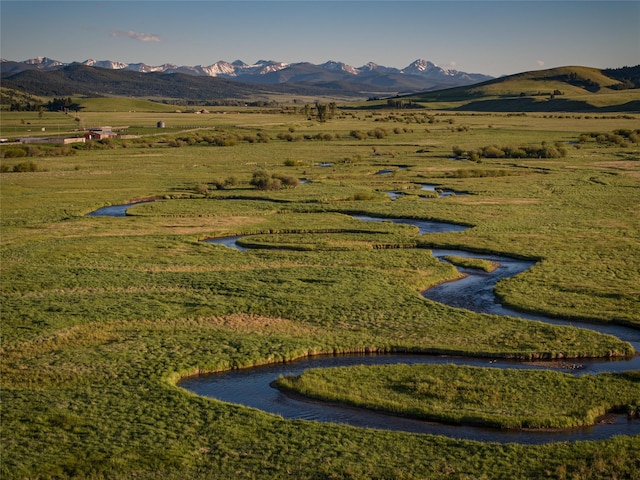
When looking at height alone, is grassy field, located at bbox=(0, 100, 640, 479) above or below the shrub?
below

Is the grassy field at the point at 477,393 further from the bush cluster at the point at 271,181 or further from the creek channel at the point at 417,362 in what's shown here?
the bush cluster at the point at 271,181

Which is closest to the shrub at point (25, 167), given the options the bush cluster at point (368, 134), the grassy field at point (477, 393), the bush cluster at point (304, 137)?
the bush cluster at point (304, 137)

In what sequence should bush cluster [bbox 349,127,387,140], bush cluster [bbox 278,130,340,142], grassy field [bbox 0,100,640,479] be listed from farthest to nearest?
bush cluster [bbox 349,127,387,140] → bush cluster [bbox 278,130,340,142] → grassy field [bbox 0,100,640,479]

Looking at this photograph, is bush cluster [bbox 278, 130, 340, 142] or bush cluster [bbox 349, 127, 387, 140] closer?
bush cluster [bbox 278, 130, 340, 142]

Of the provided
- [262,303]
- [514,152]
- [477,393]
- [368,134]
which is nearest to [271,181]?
[262,303]

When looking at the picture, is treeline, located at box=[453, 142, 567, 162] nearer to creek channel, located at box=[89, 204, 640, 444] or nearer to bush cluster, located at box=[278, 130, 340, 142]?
bush cluster, located at box=[278, 130, 340, 142]

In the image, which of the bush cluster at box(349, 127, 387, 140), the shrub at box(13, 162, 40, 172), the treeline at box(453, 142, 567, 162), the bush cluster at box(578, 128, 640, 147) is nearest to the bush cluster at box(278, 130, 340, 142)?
the bush cluster at box(349, 127, 387, 140)

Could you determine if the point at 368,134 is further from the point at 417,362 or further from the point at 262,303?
the point at 417,362
